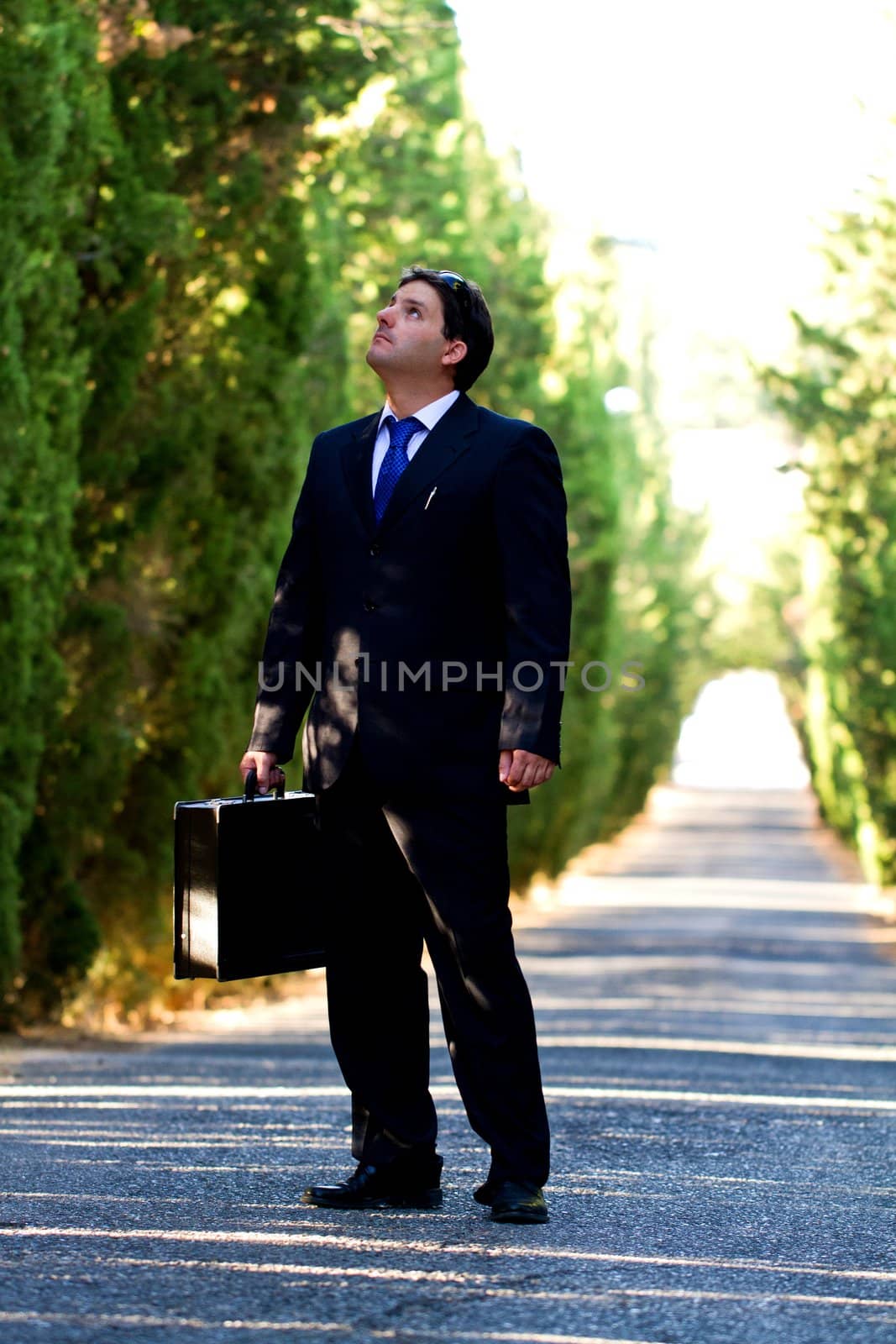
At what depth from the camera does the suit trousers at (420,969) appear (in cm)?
463

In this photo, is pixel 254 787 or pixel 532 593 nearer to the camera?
pixel 532 593

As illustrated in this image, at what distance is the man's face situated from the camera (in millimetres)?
4852

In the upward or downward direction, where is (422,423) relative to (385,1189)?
upward

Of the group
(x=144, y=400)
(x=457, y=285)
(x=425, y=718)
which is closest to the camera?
(x=425, y=718)

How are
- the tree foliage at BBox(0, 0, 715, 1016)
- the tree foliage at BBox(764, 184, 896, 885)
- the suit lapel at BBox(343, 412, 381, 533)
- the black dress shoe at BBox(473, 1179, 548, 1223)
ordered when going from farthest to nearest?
the tree foliage at BBox(764, 184, 896, 885)
the tree foliage at BBox(0, 0, 715, 1016)
the suit lapel at BBox(343, 412, 381, 533)
the black dress shoe at BBox(473, 1179, 548, 1223)

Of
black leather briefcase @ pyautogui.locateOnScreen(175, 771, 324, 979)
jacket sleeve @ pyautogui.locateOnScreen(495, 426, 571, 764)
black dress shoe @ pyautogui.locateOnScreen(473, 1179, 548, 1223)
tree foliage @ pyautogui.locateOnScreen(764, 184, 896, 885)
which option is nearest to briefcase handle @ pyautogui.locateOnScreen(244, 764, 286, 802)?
black leather briefcase @ pyautogui.locateOnScreen(175, 771, 324, 979)

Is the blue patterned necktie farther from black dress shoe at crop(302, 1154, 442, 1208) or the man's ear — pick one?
black dress shoe at crop(302, 1154, 442, 1208)

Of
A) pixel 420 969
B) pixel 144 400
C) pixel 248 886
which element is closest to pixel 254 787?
pixel 248 886

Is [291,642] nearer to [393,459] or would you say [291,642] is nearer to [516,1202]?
[393,459]

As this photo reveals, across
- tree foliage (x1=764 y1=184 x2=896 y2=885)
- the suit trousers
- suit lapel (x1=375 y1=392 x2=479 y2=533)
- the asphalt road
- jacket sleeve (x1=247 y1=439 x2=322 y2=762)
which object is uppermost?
tree foliage (x1=764 y1=184 x2=896 y2=885)

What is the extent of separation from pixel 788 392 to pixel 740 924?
575cm

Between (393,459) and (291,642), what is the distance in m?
0.46

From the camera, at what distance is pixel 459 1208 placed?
4758 mm

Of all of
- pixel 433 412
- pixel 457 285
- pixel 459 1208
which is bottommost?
pixel 459 1208
